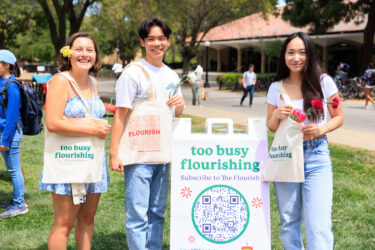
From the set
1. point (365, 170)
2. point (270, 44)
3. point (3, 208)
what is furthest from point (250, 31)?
point (3, 208)

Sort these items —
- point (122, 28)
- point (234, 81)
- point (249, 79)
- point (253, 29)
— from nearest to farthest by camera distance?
point (249, 79) → point (234, 81) → point (253, 29) → point (122, 28)

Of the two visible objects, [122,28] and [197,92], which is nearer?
[197,92]

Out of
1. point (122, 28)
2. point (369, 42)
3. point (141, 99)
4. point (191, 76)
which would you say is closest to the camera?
point (141, 99)

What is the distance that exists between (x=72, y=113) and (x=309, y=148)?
1.57 metres

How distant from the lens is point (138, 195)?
2904 millimetres

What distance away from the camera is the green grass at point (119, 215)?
3.96 meters

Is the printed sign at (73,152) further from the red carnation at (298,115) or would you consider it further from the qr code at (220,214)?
the red carnation at (298,115)

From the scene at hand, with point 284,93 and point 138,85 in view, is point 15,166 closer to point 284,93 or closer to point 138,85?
point 138,85

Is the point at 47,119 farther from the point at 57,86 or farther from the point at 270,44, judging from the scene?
the point at 270,44

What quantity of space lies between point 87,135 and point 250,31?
→ 3607 cm

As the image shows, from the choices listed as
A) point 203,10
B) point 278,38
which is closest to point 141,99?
point 203,10

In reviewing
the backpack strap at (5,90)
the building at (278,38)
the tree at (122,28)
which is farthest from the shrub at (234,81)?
the backpack strap at (5,90)

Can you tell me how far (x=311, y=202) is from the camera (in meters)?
2.67

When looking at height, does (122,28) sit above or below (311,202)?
above
